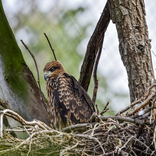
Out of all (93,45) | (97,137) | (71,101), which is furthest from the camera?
(93,45)

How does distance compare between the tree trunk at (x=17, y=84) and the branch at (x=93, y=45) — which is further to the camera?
the branch at (x=93, y=45)

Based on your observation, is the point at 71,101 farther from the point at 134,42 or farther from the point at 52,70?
the point at 134,42

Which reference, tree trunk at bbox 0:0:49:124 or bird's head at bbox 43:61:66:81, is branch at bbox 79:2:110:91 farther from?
tree trunk at bbox 0:0:49:124

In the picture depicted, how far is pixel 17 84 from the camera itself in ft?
9.64

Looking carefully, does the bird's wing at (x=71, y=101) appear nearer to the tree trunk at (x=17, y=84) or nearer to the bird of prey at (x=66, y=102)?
the bird of prey at (x=66, y=102)

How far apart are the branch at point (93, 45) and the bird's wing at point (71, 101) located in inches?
10.0

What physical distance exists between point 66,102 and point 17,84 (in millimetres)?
604

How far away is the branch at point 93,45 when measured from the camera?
315 centimetres

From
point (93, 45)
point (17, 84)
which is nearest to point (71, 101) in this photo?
point (17, 84)

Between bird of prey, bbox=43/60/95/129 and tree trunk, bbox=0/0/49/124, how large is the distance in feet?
0.58

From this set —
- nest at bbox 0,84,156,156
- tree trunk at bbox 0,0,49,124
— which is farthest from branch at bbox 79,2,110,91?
nest at bbox 0,84,156,156

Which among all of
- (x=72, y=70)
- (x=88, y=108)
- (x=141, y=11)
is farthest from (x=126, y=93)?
(x=141, y=11)

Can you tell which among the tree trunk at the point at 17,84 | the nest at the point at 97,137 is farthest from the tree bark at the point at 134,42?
the tree trunk at the point at 17,84

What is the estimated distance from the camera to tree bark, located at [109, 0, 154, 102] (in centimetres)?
268
